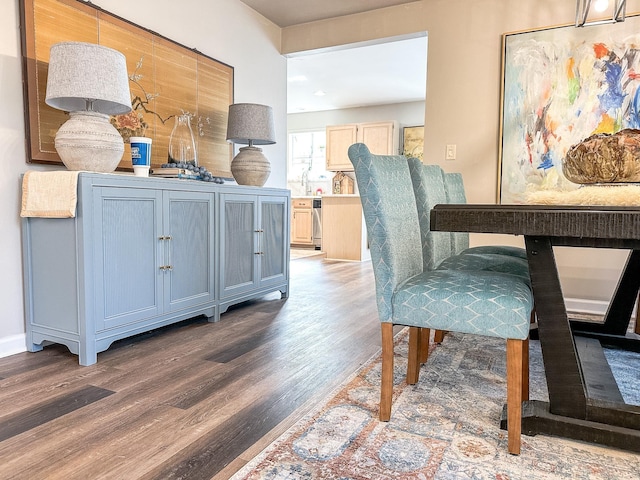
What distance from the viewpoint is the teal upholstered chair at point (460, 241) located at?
2.73 meters

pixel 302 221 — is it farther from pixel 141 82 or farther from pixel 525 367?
pixel 525 367

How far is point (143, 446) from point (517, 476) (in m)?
1.12

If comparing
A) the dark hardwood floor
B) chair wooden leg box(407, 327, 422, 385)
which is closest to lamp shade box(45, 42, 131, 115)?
the dark hardwood floor

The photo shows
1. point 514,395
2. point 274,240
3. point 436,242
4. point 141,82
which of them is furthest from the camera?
point 274,240

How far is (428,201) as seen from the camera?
2.09 m

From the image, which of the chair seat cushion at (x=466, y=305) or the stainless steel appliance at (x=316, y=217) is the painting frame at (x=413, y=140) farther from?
the chair seat cushion at (x=466, y=305)

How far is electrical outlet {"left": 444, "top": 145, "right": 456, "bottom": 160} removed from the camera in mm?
3543

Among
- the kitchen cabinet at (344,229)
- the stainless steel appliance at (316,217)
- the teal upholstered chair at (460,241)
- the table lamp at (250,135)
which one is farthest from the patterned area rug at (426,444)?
the stainless steel appliance at (316,217)

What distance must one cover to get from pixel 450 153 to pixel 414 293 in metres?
2.38

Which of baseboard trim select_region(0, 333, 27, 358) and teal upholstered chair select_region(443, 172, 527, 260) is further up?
teal upholstered chair select_region(443, 172, 527, 260)

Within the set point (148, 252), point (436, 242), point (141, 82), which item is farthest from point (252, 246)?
point (436, 242)

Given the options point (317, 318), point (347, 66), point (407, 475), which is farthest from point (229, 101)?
point (407, 475)

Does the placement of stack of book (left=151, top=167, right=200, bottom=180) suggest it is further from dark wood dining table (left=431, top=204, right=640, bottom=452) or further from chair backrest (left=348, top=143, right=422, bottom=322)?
dark wood dining table (left=431, top=204, right=640, bottom=452)

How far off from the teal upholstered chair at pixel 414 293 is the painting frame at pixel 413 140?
5582 mm
